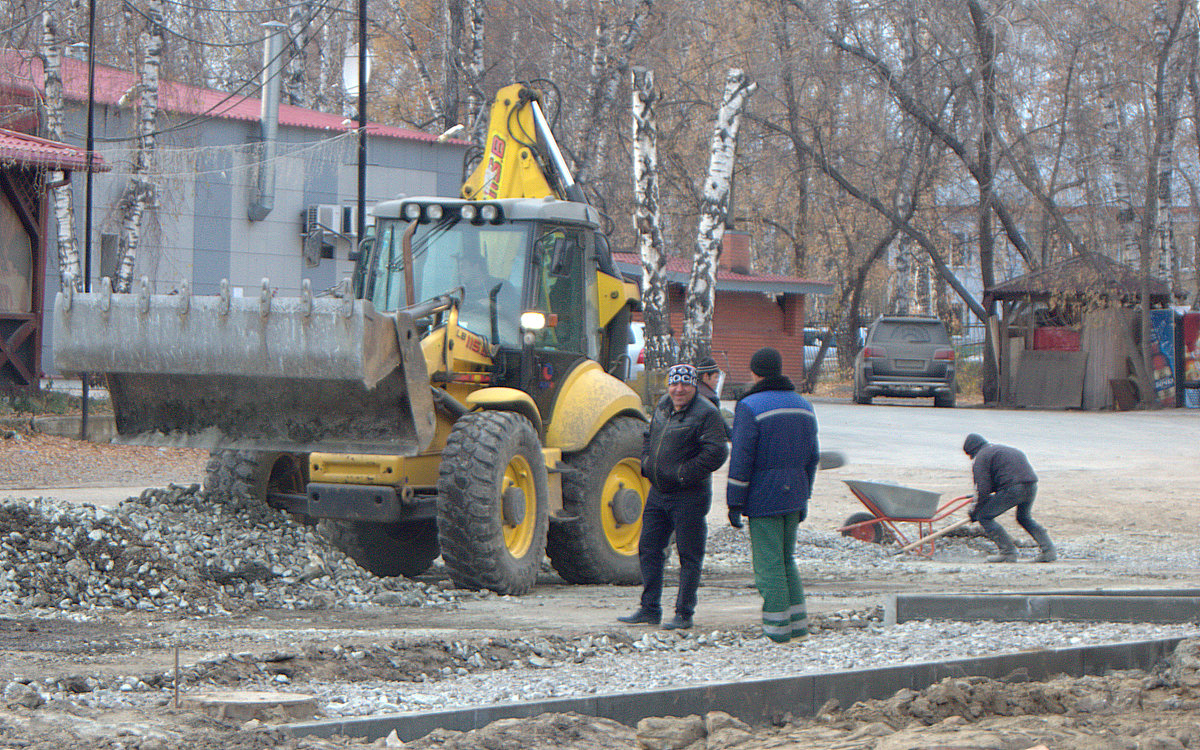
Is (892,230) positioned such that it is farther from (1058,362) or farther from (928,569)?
(928,569)

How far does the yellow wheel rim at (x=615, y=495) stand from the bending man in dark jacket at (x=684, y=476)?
2.08 m

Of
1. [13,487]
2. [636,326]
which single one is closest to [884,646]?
[13,487]

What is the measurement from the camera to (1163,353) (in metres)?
Answer: 26.7

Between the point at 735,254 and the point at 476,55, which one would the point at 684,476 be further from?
the point at 735,254

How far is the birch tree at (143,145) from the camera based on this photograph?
67.4 ft

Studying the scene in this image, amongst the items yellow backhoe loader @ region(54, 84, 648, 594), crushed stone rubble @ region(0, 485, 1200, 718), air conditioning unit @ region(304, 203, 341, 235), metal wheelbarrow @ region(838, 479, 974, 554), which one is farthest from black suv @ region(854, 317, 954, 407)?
yellow backhoe loader @ region(54, 84, 648, 594)

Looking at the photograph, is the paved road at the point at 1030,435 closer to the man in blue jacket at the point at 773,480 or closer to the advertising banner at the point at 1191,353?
the advertising banner at the point at 1191,353

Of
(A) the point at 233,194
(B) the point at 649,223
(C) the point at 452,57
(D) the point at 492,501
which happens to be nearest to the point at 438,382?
(D) the point at 492,501

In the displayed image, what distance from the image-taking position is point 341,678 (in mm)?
5730

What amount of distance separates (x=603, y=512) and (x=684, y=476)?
7.81 ft

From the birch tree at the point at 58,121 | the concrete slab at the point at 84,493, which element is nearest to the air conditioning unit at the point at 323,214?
the birch tree at the point at 58,121

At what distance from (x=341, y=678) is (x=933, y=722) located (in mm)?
2557

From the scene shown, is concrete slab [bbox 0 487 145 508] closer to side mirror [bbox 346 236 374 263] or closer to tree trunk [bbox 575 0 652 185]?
side mirror [bbox 346 236 374 263]

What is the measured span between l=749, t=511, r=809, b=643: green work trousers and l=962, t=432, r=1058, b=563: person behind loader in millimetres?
5361
